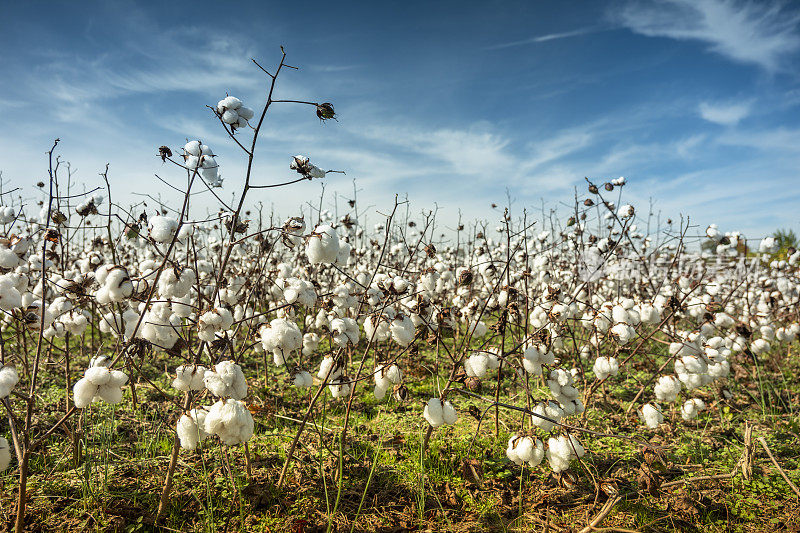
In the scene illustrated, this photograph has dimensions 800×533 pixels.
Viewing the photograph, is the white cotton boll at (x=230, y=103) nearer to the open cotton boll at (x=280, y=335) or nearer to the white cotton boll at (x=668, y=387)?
the open cotton boll at (x=280, y=335)

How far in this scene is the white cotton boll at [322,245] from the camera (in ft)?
6.06

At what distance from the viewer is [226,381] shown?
1.67 metres

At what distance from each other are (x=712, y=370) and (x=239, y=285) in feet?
13.0

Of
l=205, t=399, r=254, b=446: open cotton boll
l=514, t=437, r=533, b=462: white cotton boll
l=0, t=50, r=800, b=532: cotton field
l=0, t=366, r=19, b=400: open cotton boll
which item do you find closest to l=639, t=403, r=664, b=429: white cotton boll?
l=0, t=50, r=800, b=532: cotton field

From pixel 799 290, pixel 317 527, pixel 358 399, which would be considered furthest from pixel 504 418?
pixel 799 290

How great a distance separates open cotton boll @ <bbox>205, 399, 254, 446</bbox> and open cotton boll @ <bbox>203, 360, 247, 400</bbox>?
7 centimetres

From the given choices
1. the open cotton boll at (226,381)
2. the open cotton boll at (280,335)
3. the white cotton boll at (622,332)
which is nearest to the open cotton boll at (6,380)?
the open cotton boll at (226,381)

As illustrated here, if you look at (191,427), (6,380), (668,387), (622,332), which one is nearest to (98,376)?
(6,380)

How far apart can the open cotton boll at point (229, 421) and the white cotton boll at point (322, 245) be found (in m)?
0.67

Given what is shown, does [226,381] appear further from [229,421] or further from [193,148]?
[193,148]

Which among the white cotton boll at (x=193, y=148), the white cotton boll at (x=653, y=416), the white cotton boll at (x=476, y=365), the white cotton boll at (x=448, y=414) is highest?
the white cotton boll at (x=193, y=148)

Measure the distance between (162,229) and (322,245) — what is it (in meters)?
0.73

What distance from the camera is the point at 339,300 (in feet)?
9.18

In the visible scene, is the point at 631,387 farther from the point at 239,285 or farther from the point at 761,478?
the point at 239,285
